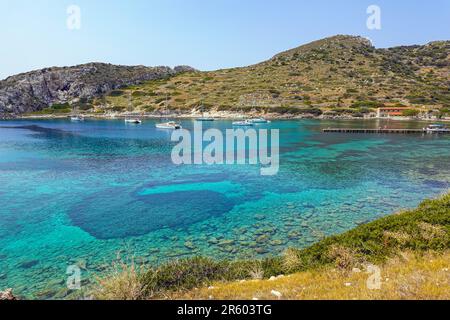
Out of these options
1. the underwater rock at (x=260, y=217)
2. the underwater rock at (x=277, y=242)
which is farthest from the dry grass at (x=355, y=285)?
the underwater rock at (x=260, y=217)

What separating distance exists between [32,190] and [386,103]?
5681 inches

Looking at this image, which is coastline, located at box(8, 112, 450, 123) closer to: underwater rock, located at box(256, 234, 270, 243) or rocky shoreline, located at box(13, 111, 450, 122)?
rocky shoreline, located at box(13, 111, 450, 122)

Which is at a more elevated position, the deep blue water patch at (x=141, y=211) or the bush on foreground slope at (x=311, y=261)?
the bush on foreground slope at (x=311, y=261)

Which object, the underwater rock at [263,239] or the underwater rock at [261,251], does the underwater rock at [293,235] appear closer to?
the underwater rock at [263,239]

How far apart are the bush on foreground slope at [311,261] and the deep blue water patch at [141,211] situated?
845 centimetres

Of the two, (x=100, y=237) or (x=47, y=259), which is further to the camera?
(x=100, y=237)

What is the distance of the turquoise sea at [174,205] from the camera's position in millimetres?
16922

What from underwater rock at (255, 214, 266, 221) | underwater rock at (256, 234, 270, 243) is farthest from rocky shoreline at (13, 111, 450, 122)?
underwater rock at (256, 234, 270, 243)

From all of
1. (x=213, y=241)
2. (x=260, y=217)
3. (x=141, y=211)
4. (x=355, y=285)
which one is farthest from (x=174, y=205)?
(x=355, y=285)

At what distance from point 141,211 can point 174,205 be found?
276 centimetres
